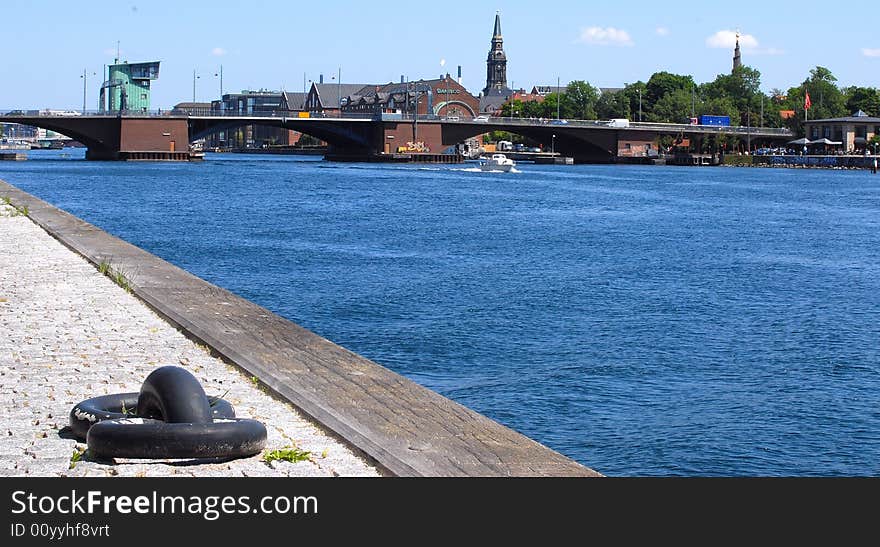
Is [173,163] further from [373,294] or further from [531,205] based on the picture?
[373,294]

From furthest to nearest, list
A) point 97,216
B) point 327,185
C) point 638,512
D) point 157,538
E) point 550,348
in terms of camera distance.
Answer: point 327,185
point 97,216
point 550,348
point 638,512
point 157,538

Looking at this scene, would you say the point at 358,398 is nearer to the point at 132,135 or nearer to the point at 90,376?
the point at 90,376

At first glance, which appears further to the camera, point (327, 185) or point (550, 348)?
point (327, 185)

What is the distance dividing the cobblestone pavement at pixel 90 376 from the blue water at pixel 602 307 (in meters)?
4.90

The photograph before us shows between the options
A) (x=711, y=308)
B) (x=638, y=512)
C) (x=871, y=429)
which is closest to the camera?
(x=638, y=512)

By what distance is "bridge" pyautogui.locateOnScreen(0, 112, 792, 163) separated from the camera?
138375 millimetres

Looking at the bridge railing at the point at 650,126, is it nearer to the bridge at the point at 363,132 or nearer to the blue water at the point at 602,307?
the bridge at the point at 363,132

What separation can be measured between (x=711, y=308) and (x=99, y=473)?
69.7 feet

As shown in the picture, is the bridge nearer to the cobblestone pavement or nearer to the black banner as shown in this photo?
the cobblestone pavement

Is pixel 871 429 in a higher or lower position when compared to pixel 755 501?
lower

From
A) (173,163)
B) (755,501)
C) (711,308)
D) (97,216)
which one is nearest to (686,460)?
(755,501)

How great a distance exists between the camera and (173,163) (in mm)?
141250

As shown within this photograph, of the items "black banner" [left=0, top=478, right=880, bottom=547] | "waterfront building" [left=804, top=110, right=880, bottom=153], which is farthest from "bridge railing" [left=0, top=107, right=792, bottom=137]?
"black banner" [left=0, top=478, right=880, bottom=547]

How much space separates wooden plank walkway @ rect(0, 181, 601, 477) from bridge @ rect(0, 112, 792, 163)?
118 meters
